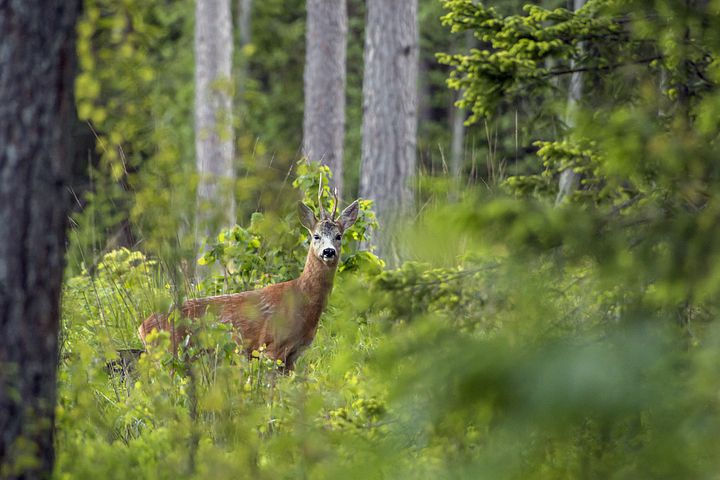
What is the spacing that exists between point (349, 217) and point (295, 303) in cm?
90

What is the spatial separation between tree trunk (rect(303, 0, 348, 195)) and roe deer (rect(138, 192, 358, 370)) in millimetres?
7322

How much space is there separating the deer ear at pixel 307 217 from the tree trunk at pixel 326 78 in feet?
23.8

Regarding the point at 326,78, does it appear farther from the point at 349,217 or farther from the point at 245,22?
the point at 245,22

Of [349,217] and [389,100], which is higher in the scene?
[389,100]

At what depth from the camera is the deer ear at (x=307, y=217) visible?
22.9ft

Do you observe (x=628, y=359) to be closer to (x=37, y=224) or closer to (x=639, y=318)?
(x=639, y=318)

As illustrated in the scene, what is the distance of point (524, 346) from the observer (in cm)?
265

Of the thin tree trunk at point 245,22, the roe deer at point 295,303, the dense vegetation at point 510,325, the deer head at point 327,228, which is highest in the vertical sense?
the thin tree trunk at point 245,22

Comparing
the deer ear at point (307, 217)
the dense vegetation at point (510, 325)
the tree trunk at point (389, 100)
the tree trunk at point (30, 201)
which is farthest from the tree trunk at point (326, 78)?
the tree trunk at point (30, 201)

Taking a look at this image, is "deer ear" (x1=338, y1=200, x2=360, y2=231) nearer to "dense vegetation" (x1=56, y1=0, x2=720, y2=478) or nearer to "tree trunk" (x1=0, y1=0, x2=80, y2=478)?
"dense vegetation" (x1=56, y1=0, x2=720, y2=478)

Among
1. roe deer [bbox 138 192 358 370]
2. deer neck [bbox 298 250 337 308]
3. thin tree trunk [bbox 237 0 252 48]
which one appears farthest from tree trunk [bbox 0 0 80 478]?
thin tree trunk [bbox 237 0 252 48]

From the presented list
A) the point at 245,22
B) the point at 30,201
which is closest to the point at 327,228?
the point at 30,201

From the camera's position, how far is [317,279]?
23.4ft

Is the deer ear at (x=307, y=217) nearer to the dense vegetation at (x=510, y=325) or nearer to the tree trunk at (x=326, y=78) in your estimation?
the dense vegetation at (x=510, y=325)
